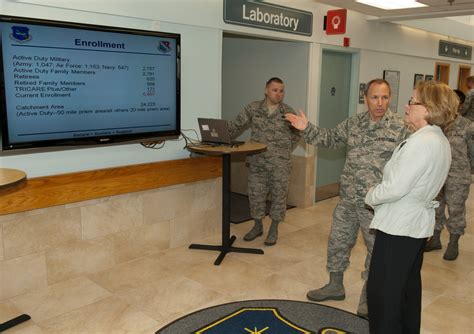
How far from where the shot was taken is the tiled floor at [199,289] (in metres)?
3.05

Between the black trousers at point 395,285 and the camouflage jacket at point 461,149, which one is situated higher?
the camouflage jacket at point 461,149

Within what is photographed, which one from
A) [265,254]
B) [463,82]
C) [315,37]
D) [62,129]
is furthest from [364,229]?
[463,82]

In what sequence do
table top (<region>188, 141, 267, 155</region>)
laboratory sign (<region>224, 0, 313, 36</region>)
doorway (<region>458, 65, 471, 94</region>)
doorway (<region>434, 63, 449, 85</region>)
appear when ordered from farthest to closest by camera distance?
doorway (<region>458, 65, 471, 94</region>)
doorway (<region>434, 63, 449, 85</region>)
laboratory sign (<region>224, 0, 313, 36</region>)
table top (<region>188, 141, 267, 155</region>)

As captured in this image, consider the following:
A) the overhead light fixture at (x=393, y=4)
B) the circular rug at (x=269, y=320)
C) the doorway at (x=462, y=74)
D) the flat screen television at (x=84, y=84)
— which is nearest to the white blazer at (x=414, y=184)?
the circular rug at (x=269, y=320)

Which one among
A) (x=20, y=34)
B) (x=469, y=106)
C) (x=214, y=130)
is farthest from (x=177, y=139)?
(x=469, y=106)

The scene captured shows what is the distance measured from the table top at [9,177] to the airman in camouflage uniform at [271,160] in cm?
250

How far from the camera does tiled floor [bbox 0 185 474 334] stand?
120 inches

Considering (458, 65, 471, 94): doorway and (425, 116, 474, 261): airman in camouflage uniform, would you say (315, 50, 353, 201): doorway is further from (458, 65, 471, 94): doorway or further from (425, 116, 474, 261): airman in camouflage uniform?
(458, 65, 471, 94): doorway

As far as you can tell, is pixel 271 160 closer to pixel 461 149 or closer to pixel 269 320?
pixel 461 149

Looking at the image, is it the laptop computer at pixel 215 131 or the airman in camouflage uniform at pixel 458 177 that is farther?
the airman in camouflage uniform at pixel 458 177

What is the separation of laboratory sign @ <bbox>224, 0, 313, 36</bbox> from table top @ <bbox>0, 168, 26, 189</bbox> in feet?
8.58

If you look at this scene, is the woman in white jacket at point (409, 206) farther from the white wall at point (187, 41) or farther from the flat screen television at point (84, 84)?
the white wall at point (187, 41)

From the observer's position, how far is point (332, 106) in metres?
6.34

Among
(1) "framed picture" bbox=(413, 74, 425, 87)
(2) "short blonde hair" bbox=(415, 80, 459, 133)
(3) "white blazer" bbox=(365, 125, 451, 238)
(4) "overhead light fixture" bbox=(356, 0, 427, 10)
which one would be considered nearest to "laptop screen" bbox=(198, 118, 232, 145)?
(3) "white blazer" bbox=(365, 125, 451, 238)
